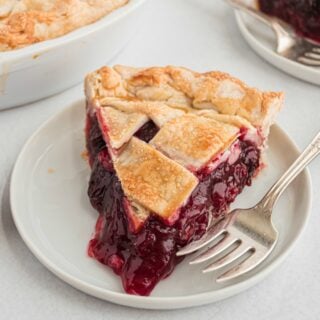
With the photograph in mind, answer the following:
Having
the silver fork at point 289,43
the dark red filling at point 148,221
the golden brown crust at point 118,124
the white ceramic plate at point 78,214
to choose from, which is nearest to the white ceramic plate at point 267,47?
the silver fork at point 289,43

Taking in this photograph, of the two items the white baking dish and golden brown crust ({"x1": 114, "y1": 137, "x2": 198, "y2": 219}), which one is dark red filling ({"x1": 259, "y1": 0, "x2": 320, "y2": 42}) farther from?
golden brown crust ({"x1": 114, "y1": 137, "x2": 198, "y2": 219})

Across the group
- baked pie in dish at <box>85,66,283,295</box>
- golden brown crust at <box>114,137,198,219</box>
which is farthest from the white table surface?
golden brown crust at <box>114,137,198,219</box>

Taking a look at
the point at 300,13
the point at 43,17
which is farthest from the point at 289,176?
the point at 300,13

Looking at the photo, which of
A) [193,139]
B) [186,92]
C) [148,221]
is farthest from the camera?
[186,92]

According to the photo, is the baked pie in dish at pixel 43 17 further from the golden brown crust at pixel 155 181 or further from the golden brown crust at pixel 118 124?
the golden brown crust at pixel 155 181

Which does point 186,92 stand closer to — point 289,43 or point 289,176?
point 289,176

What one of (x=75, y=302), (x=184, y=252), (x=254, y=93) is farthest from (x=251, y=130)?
(x=75, y=302)
